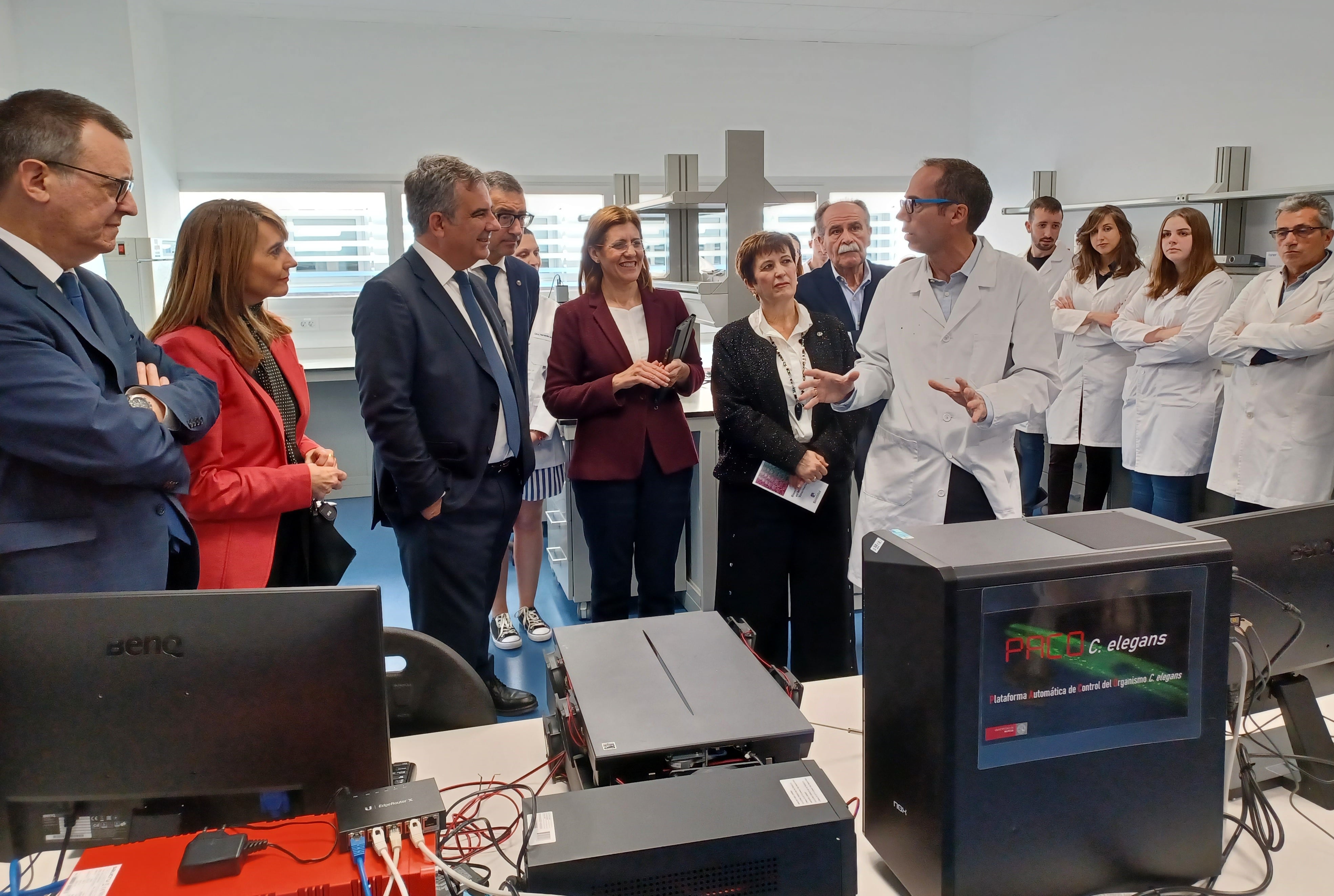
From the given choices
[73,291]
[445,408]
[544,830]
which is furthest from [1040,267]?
[544,830]

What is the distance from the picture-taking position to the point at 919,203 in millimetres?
2156

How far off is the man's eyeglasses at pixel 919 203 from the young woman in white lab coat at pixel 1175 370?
6.59 ft

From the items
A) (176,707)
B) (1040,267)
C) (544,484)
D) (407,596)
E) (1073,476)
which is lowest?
(407,596)

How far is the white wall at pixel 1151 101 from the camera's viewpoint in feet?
14.4

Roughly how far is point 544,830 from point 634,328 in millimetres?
2030

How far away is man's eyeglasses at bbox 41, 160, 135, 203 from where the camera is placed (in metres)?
1.39

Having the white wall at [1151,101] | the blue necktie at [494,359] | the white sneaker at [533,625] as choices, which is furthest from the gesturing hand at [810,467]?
the white wall at [1151,101]

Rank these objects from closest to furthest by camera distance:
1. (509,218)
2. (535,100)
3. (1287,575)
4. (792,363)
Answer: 1. (1287,575)
2. (792,363)
3. (509,218)
4. (535,100)

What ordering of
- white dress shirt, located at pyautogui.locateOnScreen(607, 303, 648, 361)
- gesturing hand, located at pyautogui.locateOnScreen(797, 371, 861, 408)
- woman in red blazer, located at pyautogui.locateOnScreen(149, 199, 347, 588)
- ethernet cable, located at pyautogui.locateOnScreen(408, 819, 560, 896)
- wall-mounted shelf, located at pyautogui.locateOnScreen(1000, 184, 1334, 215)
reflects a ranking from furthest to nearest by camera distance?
wall-mounted shelf, located at pyautogui.locateOnScreen(1000, 184, 1334, 215), white dress shirt, located at pyautogui.locateOnScreen(607, 303, 648, 361), gesturing hand, located at pyautogui.locateOnScreen(797, 371, 861, 408), woman in red blazer, located at pyautogui.locateOnScreen(149, 199, 347, 588), ethernet cable, located at pyautogui.locateOnScreen(408, 819, 560, 896)

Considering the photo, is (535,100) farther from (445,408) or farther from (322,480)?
(322,480)

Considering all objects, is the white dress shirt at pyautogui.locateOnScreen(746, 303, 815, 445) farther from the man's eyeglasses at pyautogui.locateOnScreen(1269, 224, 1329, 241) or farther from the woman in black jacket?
the man's eyeglasses at pyautogui.locateOnScreen(1269, 224, 1329, 241)

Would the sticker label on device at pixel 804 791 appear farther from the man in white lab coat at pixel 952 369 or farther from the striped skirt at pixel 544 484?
the striped skirt at pixel 544 484

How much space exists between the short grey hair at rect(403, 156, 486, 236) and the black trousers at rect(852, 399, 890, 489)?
1.27m

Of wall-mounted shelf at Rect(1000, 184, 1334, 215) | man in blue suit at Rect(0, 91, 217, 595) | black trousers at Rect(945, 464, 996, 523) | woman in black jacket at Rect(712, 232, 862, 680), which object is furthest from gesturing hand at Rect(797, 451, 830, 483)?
wall-mounted shelf at Rect(1000, 184, 1334, 215)
